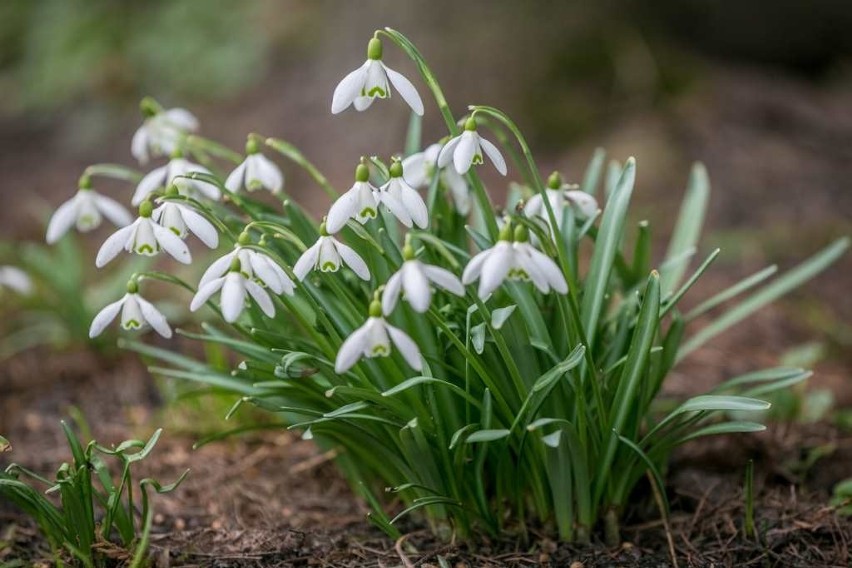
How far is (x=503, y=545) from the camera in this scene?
199 cm

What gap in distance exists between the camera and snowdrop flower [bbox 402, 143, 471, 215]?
201 cm

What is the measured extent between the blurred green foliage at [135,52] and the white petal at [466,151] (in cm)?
424

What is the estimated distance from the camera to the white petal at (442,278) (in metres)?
1.49

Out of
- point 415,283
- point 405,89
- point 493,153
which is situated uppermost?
point 405,89


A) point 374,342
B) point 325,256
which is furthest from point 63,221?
point 374,342

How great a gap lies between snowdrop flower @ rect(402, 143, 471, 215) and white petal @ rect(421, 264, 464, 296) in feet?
1.77

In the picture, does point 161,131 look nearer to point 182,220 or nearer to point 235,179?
point 235,179

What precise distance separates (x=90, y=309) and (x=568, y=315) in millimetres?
2134

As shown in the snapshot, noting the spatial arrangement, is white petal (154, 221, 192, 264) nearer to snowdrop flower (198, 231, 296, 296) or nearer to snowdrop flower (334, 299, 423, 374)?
snowdrop flower (198, 231, 296, 296)

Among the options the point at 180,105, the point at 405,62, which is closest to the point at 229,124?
the point at 180,105

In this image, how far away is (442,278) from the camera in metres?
1.50

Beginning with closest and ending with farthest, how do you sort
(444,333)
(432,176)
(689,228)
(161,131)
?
(444,333) → (432,176) → (161,131) → (689,228)

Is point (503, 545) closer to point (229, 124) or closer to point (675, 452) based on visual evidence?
point (675, 452)

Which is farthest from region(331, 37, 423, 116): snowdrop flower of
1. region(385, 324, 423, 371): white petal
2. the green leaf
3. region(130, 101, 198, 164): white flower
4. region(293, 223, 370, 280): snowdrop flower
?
the green leaf
